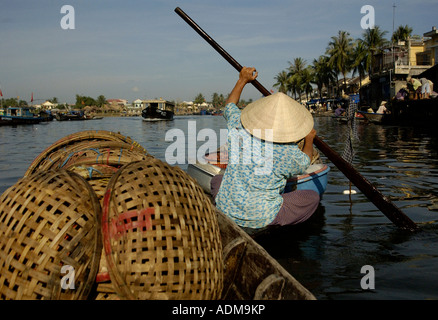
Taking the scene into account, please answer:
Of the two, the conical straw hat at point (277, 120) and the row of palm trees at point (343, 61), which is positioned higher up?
the row of palm trees at point (343, 61)

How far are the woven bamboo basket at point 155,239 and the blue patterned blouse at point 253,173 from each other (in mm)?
1295

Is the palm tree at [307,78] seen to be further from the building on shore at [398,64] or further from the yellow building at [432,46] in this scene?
the yellow building at [432,46]

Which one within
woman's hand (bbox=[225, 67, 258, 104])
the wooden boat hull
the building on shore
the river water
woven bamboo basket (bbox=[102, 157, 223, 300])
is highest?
the building on shore

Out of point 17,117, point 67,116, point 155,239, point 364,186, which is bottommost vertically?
point 364,186

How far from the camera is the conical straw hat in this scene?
360 cm

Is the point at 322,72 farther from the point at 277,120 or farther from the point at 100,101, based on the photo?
the point at 100,101

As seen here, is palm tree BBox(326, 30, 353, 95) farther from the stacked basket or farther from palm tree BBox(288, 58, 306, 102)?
the stacked basket

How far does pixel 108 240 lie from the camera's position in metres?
2.12

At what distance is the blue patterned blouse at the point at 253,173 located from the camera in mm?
3619

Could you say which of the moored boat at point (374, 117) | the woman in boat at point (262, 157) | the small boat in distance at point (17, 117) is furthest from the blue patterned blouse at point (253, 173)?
the small boat in distance at point (17, 117)

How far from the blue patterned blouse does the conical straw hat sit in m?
0.07

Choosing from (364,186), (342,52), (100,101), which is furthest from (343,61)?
(100,101)

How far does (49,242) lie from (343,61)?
6606cm

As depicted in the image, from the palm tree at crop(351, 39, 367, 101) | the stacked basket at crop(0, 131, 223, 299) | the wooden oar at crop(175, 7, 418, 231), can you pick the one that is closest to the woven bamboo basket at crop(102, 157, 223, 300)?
the stacked basket at crop(0, 131, 223, 299)
